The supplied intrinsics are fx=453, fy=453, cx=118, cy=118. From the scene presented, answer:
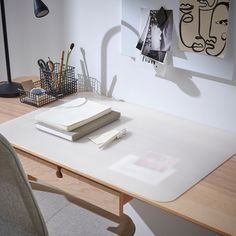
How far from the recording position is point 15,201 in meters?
0.95

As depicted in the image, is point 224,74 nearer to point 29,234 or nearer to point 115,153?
point 115,153

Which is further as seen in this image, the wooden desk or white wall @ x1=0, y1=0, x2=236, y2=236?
white wall @ x1=0, y1=0, x2=236, y2=236

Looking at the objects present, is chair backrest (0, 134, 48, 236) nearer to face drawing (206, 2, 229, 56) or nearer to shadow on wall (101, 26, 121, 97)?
face drawing (206, 2, 229, 56)

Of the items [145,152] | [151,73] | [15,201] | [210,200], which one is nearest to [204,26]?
[151,73]

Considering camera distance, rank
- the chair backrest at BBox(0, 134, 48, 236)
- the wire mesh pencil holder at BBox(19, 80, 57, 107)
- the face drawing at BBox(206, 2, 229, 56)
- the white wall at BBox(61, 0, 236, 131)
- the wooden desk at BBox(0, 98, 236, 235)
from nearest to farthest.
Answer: the chair backrest at BBox(0, 134, 48, 236) → the wooden desk at BBox(0, 98, 236, 235) → the face drawing at BBox(206, 2, 229, 56) → the white wall at BBox(61, 0, 236, 131) → the wire mesh pencil holder at BBox(19, 80, 57, 107)

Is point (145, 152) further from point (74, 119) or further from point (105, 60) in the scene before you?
point (105, 60)

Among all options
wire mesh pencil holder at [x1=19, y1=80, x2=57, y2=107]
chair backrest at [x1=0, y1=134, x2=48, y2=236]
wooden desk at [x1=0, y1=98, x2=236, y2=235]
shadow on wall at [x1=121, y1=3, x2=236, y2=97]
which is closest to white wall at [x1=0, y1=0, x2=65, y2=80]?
wire mesh pencil holder at [x1=19, y1=80, x2=57, y2=107]

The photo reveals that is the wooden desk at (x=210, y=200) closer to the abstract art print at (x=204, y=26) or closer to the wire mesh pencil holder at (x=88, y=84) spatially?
the abstract art print at (x=204, y=26)

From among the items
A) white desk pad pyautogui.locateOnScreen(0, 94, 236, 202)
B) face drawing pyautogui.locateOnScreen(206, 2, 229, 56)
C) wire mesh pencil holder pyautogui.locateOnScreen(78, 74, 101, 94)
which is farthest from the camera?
wire mesh pencil holder pyautogui.locateOnScreen(78, 74, 101, 94)

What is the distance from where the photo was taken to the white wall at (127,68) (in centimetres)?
154

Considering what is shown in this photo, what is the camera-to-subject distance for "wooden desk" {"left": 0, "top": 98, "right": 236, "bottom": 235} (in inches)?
42.0

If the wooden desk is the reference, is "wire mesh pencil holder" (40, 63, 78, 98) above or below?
above

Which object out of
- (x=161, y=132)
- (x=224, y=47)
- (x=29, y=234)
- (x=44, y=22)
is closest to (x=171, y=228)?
(x=161, y=132)

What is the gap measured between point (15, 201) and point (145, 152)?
527 millimetres
